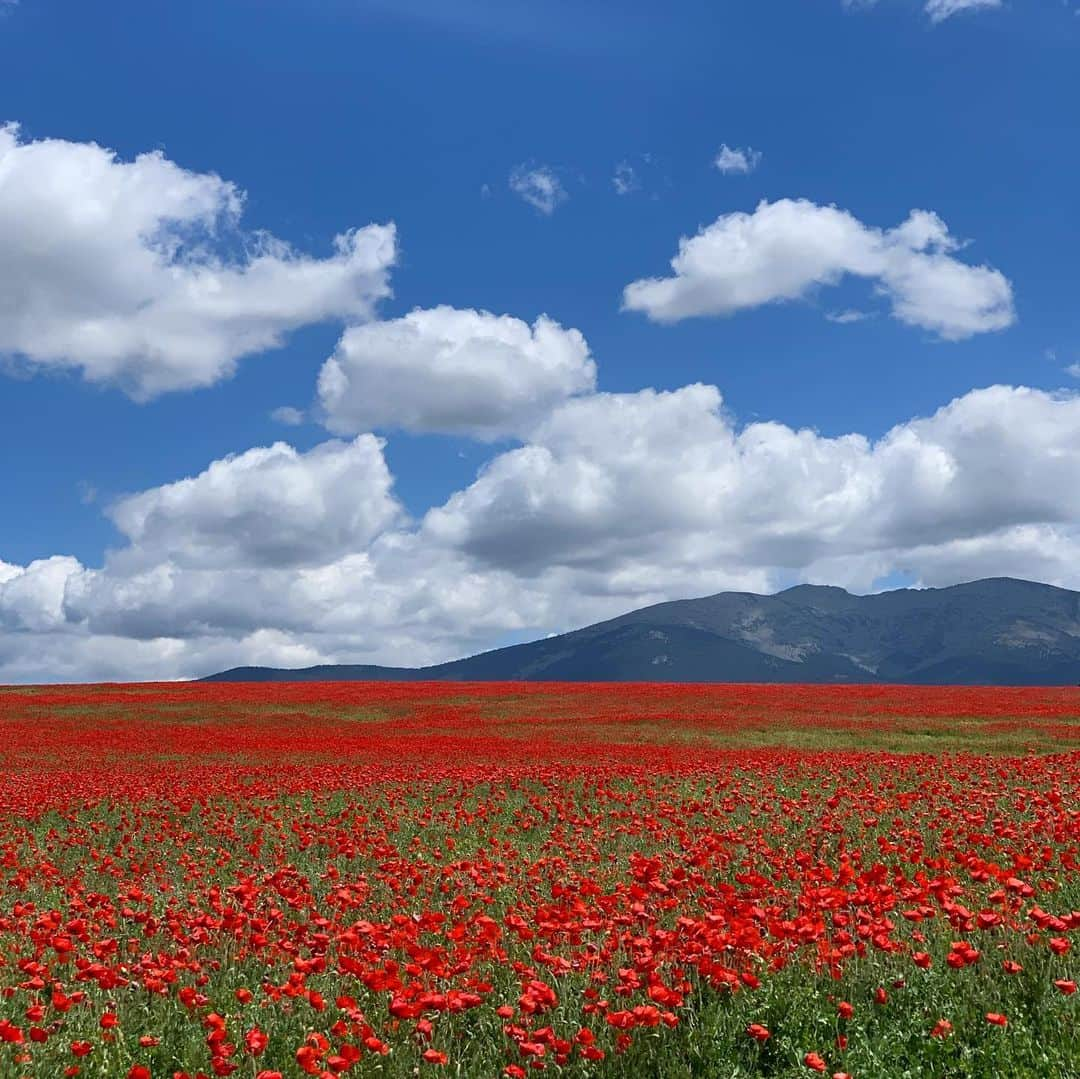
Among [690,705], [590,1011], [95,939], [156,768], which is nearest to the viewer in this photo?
[590,1011]

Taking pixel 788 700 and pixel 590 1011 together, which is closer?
pixel 590 1011

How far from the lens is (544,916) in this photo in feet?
27.5

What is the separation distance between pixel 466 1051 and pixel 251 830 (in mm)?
11421

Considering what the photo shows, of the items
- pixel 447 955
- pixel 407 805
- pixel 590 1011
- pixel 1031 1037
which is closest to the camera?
pixel 1031 1037

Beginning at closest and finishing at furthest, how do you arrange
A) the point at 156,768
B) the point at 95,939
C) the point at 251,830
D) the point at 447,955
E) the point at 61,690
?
the point at 447,955, the point at 95,939, the point at 251,830, the point at 156,768, the point at 61,690

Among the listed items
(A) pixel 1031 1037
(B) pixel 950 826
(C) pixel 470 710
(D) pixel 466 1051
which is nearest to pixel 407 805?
(B) pixel 950 826

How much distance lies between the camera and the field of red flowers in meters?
6.46

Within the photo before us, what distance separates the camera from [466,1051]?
6801 millimetres

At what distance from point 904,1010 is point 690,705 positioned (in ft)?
144

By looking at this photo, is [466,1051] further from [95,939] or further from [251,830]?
[251,830]

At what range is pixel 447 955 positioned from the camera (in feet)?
29.1

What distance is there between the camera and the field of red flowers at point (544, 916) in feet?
21.2

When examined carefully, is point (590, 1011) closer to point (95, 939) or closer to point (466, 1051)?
point (466, 1051)

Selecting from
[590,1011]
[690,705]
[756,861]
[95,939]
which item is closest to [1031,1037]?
[590,1011]
